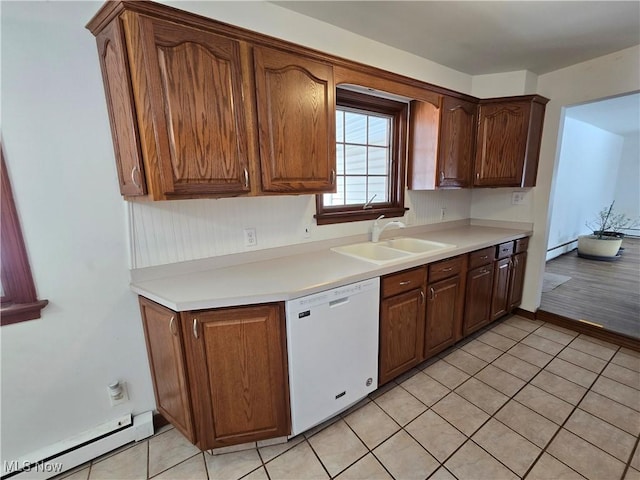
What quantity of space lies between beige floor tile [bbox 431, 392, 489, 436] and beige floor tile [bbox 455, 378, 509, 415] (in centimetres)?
5

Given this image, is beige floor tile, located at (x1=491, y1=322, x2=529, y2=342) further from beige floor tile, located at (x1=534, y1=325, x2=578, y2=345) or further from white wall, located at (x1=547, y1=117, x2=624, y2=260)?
white wall, located at (x1=547, y1=117, x2=624, y2=260)

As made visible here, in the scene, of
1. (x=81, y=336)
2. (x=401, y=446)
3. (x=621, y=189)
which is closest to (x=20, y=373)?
(x=81, y=336)

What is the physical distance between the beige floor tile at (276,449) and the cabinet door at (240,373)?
0.11m

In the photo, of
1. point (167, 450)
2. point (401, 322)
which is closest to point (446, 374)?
point (401, 322)

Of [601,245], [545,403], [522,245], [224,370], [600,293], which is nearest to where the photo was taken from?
[224,370]

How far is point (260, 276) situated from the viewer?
1.60 meters

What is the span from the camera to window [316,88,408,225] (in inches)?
87.9

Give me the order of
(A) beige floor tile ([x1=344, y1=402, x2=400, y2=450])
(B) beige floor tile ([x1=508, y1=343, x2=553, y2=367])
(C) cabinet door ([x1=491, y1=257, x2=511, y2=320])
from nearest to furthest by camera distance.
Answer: (A) beige floor tile ([x1=344, y1=402, x2=400, y2=450]), (B) beige floor tile ([x1=508, y1=343, x2=553, y2=367]), (C) cabinet door ([x1=491, y1=257, x2=511, y2=320])

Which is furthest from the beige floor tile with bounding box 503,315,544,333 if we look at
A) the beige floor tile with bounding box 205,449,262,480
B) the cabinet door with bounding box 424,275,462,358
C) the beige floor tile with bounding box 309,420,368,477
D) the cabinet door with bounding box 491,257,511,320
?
the beige floor tile with bounding box 205,449,262,480

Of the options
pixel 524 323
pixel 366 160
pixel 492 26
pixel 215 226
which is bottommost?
pixel 524 323

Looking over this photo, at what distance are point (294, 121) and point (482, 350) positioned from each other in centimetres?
234

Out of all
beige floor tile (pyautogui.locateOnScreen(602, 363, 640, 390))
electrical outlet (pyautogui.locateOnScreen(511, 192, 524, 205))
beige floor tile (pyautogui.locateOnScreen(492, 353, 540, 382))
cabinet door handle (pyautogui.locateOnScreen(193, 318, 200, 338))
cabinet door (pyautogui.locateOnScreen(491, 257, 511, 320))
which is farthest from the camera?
electrical outlet (pyautogui.locateOnScreen(511, 192, 524, 205))

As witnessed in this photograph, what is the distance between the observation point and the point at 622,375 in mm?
2113

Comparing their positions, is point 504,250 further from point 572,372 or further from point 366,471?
point 366,471
